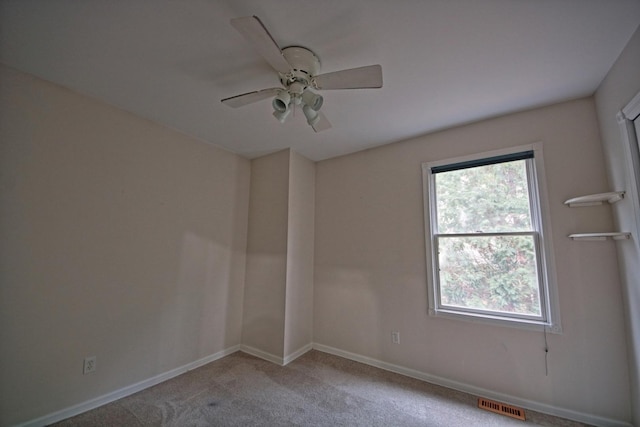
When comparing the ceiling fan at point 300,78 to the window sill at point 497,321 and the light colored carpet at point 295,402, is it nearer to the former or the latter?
the window sill at point 497,321

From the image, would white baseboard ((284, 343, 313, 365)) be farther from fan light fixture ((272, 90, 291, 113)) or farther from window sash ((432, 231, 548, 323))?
fan light fixture ((272, 90, 291, 113))

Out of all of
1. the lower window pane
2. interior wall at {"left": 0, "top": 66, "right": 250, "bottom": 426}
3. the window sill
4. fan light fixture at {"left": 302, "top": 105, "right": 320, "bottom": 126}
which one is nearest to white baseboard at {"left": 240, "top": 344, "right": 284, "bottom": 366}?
interior wall at {"left": 0, "top": 66, "right": 250, "bottom": 426}

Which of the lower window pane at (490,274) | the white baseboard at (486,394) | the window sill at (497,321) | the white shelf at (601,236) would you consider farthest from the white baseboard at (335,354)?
the white shelf at (601,236)

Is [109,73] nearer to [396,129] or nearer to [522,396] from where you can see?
[396,129]

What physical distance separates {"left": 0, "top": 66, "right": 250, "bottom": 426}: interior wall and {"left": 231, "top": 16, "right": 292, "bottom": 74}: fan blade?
6.05 ft

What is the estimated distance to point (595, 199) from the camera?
1.94m

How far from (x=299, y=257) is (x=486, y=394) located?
2.30 m

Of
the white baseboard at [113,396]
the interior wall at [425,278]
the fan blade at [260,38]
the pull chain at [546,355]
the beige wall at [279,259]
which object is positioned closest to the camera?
the fan blade at [260,38]

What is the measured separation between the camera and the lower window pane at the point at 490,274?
7.47 feet

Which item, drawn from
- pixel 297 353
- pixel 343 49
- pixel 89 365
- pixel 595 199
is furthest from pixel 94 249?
pixel 595 199

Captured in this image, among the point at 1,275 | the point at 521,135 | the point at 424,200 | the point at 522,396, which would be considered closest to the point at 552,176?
the point at 521,135

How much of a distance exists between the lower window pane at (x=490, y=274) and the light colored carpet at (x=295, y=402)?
0.84m

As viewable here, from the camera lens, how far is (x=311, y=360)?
3.05 meters

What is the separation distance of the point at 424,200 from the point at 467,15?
5.66 feet
